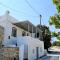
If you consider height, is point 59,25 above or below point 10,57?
above

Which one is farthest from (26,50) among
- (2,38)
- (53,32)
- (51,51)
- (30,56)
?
(51,51)

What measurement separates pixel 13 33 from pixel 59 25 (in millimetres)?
15333

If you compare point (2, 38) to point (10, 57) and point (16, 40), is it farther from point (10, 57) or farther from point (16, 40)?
point (10, 57)

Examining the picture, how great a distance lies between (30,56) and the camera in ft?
85.4

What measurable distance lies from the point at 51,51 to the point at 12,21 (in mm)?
27996

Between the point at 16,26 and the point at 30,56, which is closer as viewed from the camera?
the point at 30,56

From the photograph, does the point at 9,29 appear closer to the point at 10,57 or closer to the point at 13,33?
the point at 13,33

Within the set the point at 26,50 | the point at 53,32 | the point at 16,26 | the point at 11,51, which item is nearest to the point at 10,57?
the point at 11,51

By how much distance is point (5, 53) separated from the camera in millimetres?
20500

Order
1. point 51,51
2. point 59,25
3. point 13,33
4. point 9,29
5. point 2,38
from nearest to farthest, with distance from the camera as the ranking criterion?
point 59,25 → point 2,38 → point 9,29 → point 13,33 → point 51,51

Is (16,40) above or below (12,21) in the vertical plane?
below

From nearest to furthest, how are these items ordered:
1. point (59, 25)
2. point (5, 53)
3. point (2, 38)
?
point (59, 25) → point (5, 53) → point (2, 38)

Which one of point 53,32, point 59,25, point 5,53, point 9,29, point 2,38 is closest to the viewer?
point 59,25

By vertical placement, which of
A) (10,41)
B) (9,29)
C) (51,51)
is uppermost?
(9,29)
